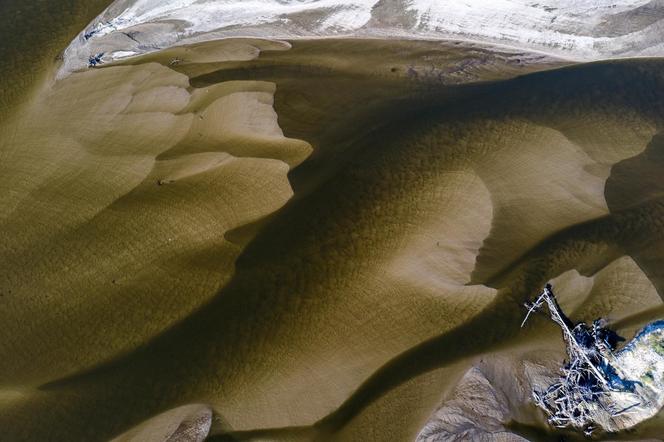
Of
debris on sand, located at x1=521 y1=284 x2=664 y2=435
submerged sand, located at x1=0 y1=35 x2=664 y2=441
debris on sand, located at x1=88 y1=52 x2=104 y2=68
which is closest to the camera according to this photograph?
debris on sand, located at x1=521 y1=284 x2=664 y2=435

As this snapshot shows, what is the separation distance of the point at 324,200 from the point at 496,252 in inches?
151

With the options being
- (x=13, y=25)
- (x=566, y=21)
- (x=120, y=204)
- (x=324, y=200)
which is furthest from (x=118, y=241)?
(x=566, y=21)

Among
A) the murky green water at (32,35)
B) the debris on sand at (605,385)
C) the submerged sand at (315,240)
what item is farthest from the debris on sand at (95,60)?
the debris on sand at (605,385)

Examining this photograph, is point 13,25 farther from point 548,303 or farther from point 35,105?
point 548,303

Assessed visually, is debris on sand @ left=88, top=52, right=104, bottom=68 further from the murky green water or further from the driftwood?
the driftwood

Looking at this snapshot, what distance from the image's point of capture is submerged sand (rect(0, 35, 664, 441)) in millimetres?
8938

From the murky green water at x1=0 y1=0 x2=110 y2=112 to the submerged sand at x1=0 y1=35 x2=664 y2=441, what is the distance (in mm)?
1973

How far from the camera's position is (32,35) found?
1842 centimetres

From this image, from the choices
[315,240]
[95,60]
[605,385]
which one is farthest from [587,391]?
[95,60]

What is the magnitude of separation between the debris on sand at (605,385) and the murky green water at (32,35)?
17048 millimetres

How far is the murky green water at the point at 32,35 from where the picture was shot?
55.8ft

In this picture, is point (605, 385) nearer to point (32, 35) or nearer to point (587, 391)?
point (587, 391)

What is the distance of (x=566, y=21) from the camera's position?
1606cm

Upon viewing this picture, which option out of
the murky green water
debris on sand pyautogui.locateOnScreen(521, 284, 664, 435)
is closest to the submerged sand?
debris on sand pyautogui.locateOnScreen(521, 284, 664, 435)
